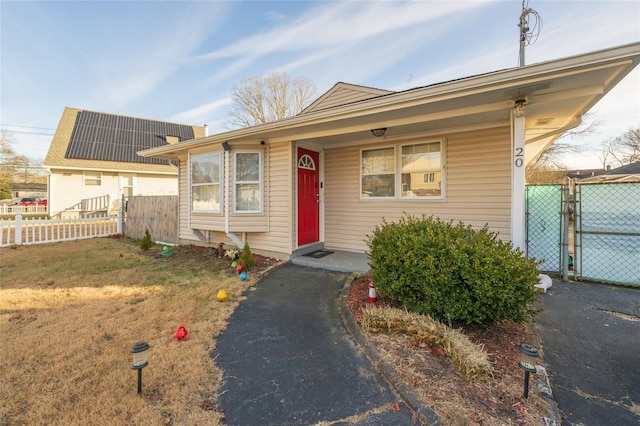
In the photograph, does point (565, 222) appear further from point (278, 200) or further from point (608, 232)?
point (278, 200)

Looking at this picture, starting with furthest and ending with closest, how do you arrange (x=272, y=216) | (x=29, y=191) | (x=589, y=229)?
1. (x=29, y=191)
2. (x=272, y=216)
3. (x=589, y=229)

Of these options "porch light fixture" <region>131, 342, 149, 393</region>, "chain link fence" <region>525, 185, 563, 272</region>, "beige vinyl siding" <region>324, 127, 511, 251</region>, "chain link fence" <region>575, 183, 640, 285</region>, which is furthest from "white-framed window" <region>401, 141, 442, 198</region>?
"porch light fixture" <region>131, 342, 149, 393</region>

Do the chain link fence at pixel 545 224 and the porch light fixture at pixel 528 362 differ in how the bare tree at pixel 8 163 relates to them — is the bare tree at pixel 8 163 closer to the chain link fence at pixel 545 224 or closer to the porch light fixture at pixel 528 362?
the chain link fence at pixel 545 224

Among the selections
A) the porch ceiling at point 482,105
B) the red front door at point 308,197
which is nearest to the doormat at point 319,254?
the red front door at point 308,197

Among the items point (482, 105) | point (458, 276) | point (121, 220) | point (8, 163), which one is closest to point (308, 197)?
point (482, 105)

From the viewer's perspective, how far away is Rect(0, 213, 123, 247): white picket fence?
807 centimetres

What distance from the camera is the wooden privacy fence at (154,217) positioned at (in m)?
8.55

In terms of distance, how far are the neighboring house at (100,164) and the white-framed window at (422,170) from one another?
39.8 feet

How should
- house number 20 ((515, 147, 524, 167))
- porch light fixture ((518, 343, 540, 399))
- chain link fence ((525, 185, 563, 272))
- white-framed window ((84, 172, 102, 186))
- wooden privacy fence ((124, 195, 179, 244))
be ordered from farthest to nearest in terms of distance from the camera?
white-framed window ((84, 172, 102, 186)) → wooden privacy fence ((124, 195, 179, 244)) → chain link fence ((525, 185, 563, 272)) → house number 20 ((515, 147, 524, 167)) → porch light fixture ((518, 343, 540, 399))

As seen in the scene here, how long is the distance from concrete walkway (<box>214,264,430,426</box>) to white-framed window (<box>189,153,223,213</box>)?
364 centimetres

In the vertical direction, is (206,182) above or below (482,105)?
below

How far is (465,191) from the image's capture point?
17.5ft

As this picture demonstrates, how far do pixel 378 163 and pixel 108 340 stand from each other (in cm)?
544

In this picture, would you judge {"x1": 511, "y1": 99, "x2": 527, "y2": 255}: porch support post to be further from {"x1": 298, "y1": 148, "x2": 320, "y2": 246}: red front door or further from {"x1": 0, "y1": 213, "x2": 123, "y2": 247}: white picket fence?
{"x1": 0, "y1": 213, "x2": 123, "y2": 247}: white picket fence
